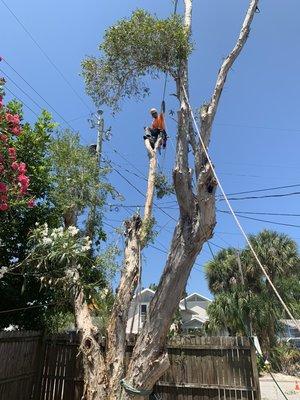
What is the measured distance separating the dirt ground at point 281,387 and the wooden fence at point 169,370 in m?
4.84

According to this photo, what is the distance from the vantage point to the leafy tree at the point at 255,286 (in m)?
18.4

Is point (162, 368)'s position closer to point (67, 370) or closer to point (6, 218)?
point (67, 370)

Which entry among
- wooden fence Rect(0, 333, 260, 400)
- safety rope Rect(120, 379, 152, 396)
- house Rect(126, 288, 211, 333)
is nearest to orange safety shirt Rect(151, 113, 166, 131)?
wooden fence Rect(0, 333, 260, 400)

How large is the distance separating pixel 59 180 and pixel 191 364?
503 centimetres

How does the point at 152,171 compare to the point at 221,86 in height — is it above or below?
below

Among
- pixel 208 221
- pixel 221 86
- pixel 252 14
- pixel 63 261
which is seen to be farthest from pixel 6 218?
pixel 252 14

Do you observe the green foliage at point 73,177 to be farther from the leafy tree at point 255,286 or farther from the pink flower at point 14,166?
the leafy tree at point 255,286

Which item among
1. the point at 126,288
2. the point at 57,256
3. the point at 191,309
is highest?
the point at 191,309

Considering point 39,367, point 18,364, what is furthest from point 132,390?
point 39,367

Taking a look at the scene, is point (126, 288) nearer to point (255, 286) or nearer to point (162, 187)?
point (162, 187)

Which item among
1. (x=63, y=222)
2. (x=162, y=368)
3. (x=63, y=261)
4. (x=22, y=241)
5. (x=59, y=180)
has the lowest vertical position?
(x=162, y=368)

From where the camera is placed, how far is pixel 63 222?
30.1 feet

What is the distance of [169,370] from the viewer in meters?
7.29

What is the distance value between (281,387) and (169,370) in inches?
306
